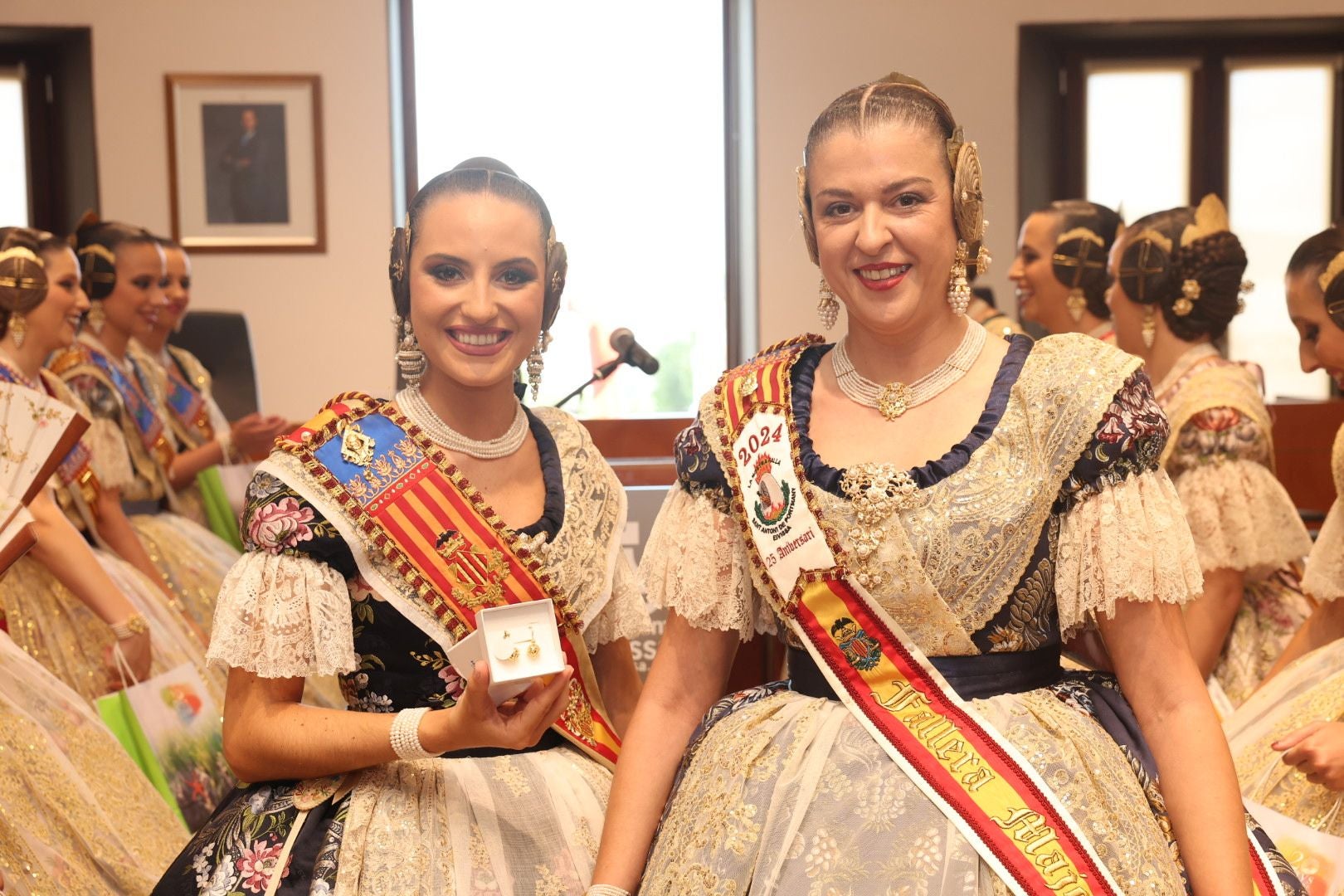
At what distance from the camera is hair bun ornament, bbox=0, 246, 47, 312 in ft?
10.1

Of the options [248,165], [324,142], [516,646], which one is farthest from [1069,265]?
[248,165]

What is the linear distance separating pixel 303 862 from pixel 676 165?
510 cm

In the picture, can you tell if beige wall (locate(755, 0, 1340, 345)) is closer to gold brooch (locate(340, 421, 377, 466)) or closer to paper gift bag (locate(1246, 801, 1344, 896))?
paper gift bag (locate(1246, 801, 1344, 896))

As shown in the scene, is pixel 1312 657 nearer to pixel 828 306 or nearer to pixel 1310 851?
pixel 1310 851

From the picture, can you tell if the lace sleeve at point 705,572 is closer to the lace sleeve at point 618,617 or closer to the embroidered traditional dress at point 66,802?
the lace sleeve at point 618,617

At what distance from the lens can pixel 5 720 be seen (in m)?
2.36

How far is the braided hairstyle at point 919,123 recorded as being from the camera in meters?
1.43

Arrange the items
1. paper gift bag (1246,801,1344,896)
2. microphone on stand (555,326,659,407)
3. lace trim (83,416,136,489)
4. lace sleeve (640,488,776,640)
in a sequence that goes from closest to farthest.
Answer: lace sleeve (640,488,776,640)
paper gift bag (1246,801,1344,896)
microphone on stand (555,326,659,407)
lace trim (83,416,136,489)

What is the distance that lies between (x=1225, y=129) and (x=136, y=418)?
4.65 meters

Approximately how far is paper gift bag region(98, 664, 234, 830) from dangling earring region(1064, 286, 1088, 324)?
249 cm

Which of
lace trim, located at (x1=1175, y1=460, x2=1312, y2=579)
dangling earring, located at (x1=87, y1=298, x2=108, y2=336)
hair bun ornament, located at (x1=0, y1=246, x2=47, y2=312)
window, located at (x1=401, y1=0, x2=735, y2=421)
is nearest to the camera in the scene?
lace trim, located at (x1=1175, y1=460, x2=1312, y2=579)

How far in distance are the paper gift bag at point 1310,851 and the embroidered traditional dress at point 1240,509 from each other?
903 millimetres

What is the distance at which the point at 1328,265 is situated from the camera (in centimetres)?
244

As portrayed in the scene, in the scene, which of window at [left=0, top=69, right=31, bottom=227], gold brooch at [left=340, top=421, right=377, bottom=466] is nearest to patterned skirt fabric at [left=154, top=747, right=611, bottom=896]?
gold brooch at [left=340, top=421, right=377, bottom=466]
